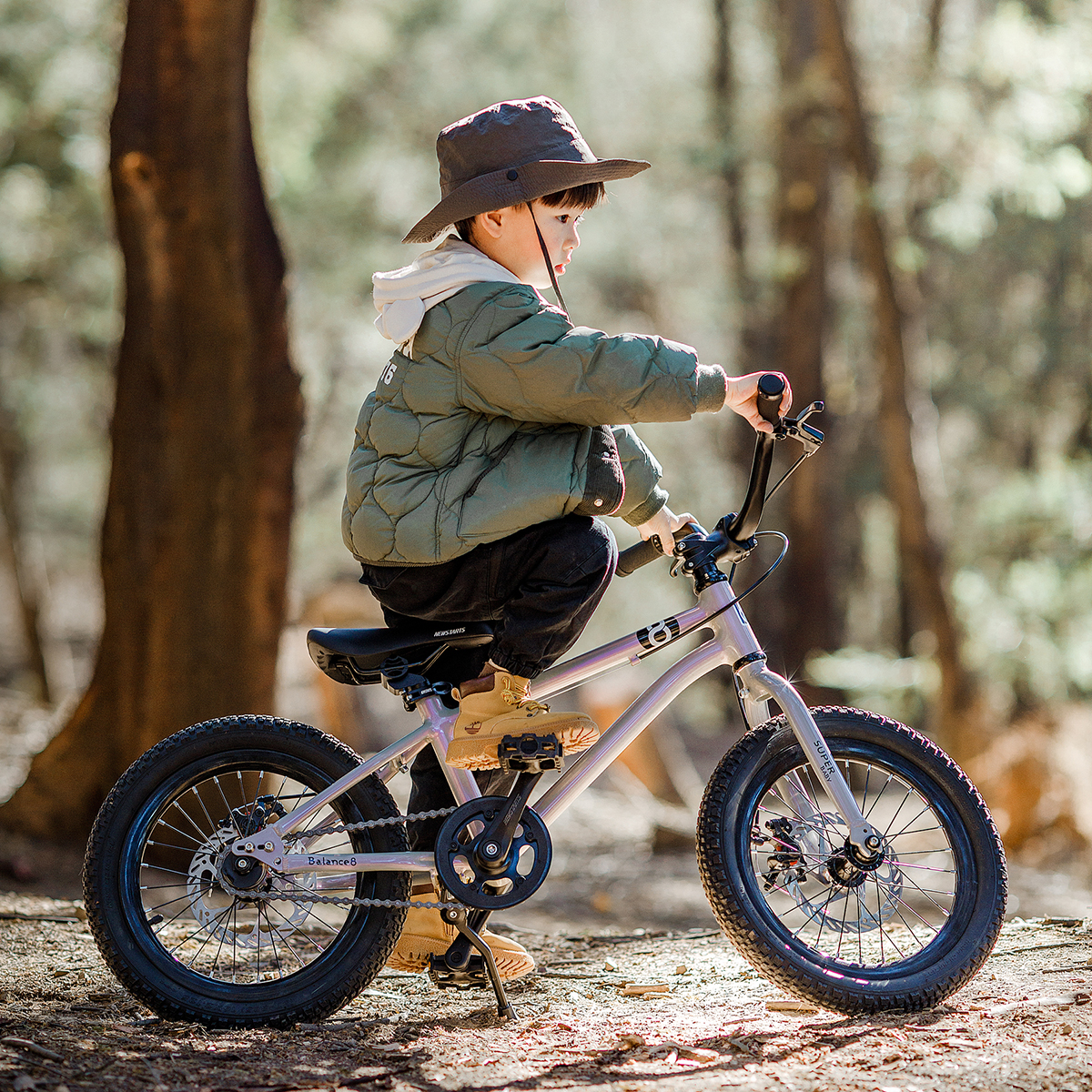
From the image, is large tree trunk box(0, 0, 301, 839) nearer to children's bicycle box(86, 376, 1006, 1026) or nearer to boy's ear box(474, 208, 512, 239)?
children's bicycle box(86, 376, 1006, 1026)

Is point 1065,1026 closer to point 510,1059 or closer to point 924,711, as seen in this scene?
point 510,1059

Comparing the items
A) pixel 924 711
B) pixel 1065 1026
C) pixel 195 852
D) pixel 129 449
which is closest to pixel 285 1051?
pixel 195 852

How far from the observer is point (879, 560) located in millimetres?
23984

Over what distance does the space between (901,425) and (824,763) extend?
8168 mm

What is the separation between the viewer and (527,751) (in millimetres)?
2758

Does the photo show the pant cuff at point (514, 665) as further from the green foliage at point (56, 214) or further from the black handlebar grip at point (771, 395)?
the green foliage at point (56, 214)

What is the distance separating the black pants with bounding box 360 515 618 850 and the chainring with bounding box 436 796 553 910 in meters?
0.15

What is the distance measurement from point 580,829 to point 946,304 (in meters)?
10.7

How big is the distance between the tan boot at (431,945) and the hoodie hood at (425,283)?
4.64ft

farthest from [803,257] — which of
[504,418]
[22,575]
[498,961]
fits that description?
[498,961]

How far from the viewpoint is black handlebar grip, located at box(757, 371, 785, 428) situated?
2742 millimetres

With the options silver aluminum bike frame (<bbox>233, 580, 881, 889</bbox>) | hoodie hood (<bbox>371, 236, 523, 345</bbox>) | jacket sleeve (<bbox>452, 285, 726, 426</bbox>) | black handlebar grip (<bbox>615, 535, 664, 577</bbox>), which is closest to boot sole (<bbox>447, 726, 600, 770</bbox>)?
silver aluminum bike frame (<bbox>233, 580, 881, 889</bbox>)

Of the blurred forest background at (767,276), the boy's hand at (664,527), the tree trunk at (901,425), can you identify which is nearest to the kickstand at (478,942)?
the boy's hand at (664,527)

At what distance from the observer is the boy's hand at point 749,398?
2742 millimetres
